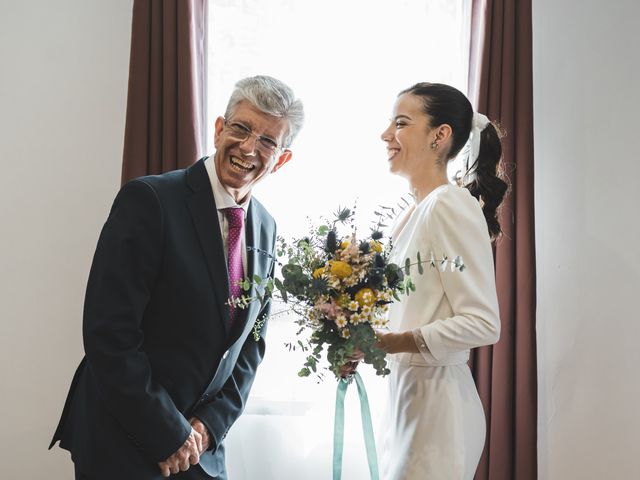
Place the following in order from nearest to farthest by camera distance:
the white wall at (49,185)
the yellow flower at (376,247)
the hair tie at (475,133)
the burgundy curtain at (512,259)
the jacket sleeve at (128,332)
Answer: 1. the jacket sleeve at (128,332)
2. the yellow flower at (376,247)
3. the hair tie at (475,133)
4. the burgundy curtain at (512,259)
5. the white wall at (49,185)

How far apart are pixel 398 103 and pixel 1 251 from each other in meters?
2.02

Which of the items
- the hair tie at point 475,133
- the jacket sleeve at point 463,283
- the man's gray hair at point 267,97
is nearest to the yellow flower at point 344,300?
the jacket sleeve at point 463,283

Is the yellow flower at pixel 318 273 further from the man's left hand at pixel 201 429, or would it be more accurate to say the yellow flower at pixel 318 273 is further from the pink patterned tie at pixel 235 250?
the man's left hand at pixel 201 429

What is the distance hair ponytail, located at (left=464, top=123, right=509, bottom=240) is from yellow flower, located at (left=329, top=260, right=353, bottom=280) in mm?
812

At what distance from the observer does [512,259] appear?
2.70 meters

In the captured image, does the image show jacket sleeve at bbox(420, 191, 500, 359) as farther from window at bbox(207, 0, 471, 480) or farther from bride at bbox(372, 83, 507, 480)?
window at bbox(207, 0, 471, 480)

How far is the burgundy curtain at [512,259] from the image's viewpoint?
2637 millimetres

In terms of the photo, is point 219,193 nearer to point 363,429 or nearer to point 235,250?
point 235,250

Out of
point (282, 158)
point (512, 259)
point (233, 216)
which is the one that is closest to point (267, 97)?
point (282, 158)

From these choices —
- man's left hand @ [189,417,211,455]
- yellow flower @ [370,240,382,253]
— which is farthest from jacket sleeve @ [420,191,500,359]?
man's left hand @ [189,417,211,455]

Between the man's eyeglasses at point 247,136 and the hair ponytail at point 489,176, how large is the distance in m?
0.79

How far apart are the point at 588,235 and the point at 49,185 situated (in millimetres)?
2597

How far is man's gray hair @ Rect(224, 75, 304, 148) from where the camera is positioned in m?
1.80

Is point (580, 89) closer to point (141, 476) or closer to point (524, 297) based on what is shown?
point (524, 297)
